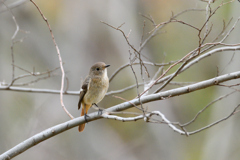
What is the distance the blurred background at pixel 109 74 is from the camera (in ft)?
33.9

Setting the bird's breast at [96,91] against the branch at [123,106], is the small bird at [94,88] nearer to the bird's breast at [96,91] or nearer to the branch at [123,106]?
the bird's breast at [96,91]

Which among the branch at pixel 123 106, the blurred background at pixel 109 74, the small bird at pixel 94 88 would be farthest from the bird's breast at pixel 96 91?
the blurred background at pixel 109 74

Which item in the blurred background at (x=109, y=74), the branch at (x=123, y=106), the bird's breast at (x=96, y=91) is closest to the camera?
the branch at (x=123, y=106)

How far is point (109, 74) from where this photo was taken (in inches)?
435

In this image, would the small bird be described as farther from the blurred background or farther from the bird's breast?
the blurred background

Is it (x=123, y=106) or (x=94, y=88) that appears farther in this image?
(x=94, y=88)

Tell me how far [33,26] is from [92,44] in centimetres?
192

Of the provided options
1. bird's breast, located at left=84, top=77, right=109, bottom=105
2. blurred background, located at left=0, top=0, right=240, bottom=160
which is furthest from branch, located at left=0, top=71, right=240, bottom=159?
blurred background, located at left=0, top=0, right=240, bottom=160

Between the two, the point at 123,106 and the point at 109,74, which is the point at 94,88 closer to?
the point at 123,106

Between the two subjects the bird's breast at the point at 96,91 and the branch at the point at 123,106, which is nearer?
the branch at the point at 123,106

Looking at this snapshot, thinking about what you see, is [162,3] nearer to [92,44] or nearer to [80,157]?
[92,44]

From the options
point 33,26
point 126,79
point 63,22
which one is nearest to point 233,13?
point 126,79

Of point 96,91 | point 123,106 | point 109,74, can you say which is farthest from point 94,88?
point 109,74

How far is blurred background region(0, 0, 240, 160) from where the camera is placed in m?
10.3
